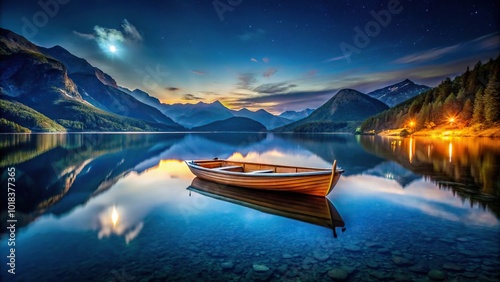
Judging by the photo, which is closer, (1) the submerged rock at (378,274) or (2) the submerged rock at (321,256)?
(1) the submerged rock at (378,274)

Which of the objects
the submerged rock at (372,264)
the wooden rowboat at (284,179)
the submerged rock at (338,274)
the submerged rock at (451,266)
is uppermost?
the wooden rowboat at (284,179)

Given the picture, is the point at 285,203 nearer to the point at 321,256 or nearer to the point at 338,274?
the point at 321,256

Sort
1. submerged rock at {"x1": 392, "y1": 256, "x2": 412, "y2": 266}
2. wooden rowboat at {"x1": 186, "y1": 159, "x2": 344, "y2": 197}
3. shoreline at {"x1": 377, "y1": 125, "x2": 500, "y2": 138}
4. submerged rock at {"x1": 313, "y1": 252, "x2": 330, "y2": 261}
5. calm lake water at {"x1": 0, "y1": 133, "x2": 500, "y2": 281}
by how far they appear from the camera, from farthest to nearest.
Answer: shoreline at {"x1": 377, "y1": 125, "x2": 500, "y2": 138}
wooden rowboat at {"x1": 186, "y1": 159, "x2": 344, "y2": 197}
submerged rock at {"x1": 313, "y1": 252, "x2": 330, "y2": 261}
submerged rock at {"x1": 392, "y1": 256, "x2": 412, "y2": 266}
calm lake water at {"x1": 0, "y1": 133, "x2": 500, "y2": 281}

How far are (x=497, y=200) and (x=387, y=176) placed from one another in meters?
8.88

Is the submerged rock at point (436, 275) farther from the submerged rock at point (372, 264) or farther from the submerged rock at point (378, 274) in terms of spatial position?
the submerged rock at point (372, 264)

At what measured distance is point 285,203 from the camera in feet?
44.2

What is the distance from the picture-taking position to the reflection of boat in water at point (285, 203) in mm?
11305

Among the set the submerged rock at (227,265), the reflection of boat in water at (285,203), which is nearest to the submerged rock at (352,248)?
the reflection of boat in water at (285,203)

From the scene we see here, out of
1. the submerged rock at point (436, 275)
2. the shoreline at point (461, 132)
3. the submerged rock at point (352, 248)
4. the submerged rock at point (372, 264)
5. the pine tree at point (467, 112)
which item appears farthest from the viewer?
the pine tree at point (467, 112)

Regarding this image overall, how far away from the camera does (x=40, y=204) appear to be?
1398 centimetres

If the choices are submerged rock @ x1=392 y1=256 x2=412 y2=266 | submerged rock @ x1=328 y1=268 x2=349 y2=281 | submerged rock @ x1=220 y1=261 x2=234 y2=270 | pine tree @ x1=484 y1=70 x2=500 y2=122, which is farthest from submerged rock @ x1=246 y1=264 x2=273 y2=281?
pine tree @ x1=484 y1=70 x2=500 y2=122

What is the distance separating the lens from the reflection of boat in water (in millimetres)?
11305

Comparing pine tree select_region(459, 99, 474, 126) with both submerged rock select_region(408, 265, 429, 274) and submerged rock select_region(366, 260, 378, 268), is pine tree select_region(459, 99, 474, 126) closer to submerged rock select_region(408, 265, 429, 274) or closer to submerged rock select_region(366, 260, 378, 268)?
submerged rock select_region(408, 265, 429, 274)

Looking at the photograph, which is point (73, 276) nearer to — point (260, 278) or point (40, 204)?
point (260, 278)
